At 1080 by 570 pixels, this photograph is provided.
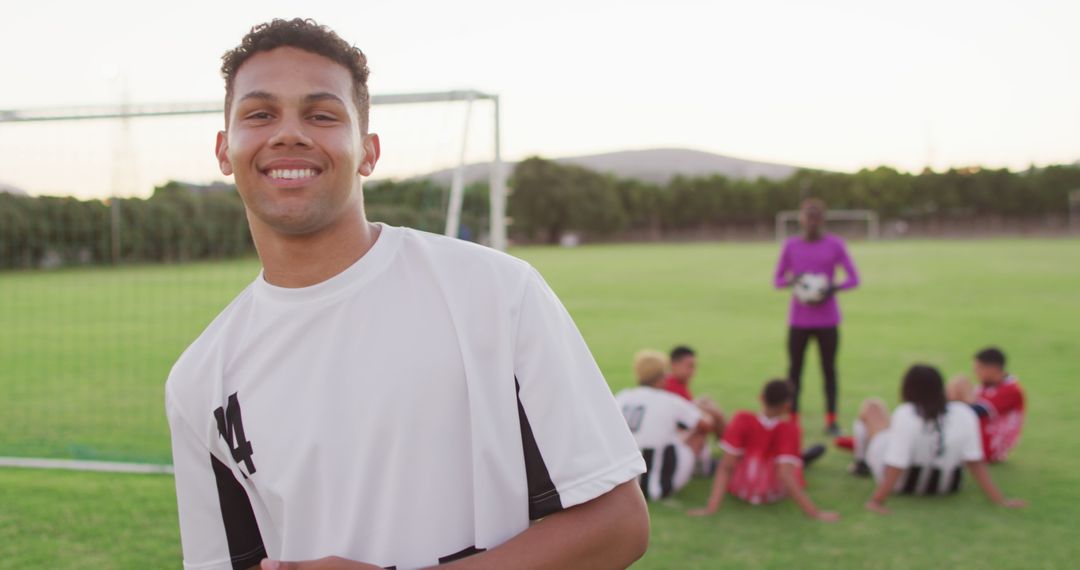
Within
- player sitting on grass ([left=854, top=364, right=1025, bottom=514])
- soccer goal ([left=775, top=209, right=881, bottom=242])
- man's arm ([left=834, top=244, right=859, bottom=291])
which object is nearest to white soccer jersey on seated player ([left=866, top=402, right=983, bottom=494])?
player sitting on grass ([left=854, top=364, right=1025, bottom=514])

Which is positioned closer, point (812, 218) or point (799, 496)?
point (799, 496)

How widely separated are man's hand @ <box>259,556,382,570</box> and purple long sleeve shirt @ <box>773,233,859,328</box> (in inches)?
256

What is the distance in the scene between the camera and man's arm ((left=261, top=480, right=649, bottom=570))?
51.3 inches

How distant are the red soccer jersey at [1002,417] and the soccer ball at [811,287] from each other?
1.47 meters

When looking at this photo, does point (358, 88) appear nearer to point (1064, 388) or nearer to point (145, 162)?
point (145, 162)

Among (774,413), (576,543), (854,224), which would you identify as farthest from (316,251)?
(854,224)

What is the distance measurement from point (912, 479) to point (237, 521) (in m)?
4.74

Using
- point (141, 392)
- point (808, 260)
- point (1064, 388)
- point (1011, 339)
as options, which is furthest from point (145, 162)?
point (1011, 339)

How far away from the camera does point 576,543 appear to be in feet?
4.33

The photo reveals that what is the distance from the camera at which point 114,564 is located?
4.29 meters

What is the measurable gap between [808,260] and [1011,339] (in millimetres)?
6874

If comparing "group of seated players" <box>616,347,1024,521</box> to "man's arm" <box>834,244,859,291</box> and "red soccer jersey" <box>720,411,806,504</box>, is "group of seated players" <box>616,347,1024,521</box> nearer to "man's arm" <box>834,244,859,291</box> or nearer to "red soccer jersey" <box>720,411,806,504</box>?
"red soccer jersey" <box>720,411,806,504</box>

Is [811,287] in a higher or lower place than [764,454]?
higher

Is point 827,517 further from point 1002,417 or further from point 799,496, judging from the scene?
point 1002,417
